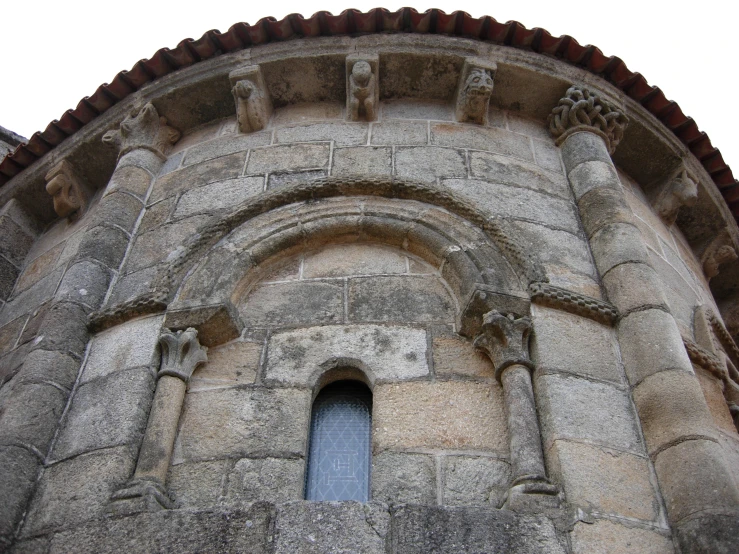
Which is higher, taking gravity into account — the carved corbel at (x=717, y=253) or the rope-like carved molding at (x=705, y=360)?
the carved corbel at (x=717, y=253)

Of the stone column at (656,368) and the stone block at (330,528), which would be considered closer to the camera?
the stone block at (330,528)

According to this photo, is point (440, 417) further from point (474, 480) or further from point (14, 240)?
point (14, 240)

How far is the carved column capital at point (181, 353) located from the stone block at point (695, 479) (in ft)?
7.79

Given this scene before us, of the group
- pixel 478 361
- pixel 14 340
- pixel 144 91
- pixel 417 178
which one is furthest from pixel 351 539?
pixel 144 91

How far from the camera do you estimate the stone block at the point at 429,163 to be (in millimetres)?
5402

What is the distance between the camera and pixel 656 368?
4.00 metres

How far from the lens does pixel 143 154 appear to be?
6121mm

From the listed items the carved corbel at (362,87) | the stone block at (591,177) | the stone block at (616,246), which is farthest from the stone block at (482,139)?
the stone block at (616,246)

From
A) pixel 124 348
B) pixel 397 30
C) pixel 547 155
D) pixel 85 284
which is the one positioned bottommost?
pixel 124 348

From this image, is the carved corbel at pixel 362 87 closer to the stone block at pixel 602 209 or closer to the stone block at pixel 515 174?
the stone block at pixel 515 174

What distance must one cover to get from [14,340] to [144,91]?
2.26 meters

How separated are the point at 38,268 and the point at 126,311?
7.87 feet

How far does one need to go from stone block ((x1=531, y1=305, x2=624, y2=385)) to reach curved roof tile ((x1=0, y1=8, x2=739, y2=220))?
2763 millimetres

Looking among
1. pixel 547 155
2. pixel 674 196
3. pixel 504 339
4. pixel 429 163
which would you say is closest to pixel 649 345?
pixel 504 339
